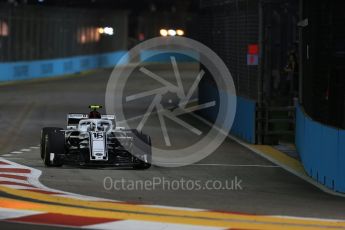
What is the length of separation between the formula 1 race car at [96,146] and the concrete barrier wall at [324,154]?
3.36m

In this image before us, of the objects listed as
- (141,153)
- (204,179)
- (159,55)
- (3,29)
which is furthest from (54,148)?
(159,55)

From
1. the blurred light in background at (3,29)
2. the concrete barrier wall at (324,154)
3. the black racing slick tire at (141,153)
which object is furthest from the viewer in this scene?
the blurred light in background at (3,29)

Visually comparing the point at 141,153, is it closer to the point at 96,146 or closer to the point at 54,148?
the point at 96,146

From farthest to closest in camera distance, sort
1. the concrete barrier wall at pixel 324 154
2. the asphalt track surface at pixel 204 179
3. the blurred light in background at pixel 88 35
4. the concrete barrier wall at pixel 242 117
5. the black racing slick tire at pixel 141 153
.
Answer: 1. the blurred light in background at pixel 88 35
2. the concrete barrier wall at pixel 242 117
3. the black racing slick tire at pixel 141 153
4. the concrete barrier wall at pixel 324 154
5. the asphalt track surface at pixel 204 179

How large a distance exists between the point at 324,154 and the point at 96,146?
4.63 m

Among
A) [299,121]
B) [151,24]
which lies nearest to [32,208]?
[299,121]

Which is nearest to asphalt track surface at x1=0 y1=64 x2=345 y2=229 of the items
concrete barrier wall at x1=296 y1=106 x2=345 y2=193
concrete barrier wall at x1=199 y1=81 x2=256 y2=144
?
concrete barrier wall at x1=296 y1=106 x2=345 y2=193

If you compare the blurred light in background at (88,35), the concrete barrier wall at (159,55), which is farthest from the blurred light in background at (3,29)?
the concrete barrier wall at (159,55)

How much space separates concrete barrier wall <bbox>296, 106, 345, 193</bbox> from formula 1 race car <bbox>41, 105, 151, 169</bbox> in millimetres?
3358

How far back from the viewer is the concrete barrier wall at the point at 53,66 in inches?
2207

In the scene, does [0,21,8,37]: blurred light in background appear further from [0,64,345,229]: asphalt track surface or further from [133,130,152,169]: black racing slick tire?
[133,130,152,169]: black racing slick tire

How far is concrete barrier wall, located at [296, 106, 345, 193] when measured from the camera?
15.5 meters

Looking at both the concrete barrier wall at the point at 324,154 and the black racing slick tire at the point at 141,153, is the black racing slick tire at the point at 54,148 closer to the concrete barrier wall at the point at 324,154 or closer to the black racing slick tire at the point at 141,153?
the black racing slick tire at the point at 141,153

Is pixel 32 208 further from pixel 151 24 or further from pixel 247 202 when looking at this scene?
pixel 151 24
